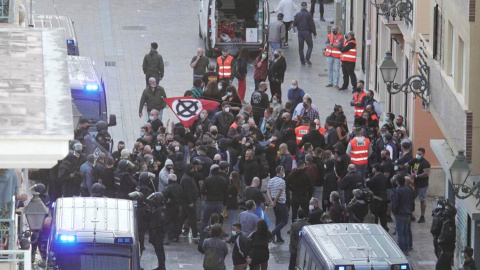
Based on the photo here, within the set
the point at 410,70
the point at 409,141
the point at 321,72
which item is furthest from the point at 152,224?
the point at 321,72

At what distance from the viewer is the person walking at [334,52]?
4031cm

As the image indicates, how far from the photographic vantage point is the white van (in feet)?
140

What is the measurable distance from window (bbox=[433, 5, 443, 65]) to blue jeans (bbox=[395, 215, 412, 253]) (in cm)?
323

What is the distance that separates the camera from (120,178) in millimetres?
28766

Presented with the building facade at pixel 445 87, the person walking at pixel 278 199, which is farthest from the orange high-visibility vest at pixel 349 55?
the person walking at pixel 278 199

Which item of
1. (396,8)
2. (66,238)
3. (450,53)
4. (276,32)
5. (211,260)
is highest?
Result: (396,8)

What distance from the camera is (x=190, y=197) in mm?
28875

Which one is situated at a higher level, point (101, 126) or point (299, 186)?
point (101, 126)

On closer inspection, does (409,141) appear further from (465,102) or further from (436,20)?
(465,102)

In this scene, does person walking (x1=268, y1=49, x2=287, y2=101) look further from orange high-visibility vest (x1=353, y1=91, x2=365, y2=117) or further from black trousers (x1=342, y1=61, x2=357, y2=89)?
orange high-visibility vest (x1=353, y1=91, x2=365, y2=117)

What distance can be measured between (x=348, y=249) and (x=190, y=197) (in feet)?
21.7

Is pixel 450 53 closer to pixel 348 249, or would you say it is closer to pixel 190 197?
pixel 190 197

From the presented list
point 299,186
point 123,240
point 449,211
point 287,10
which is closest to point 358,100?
point 299,186

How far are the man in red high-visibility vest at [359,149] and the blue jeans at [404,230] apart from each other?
297 cm
